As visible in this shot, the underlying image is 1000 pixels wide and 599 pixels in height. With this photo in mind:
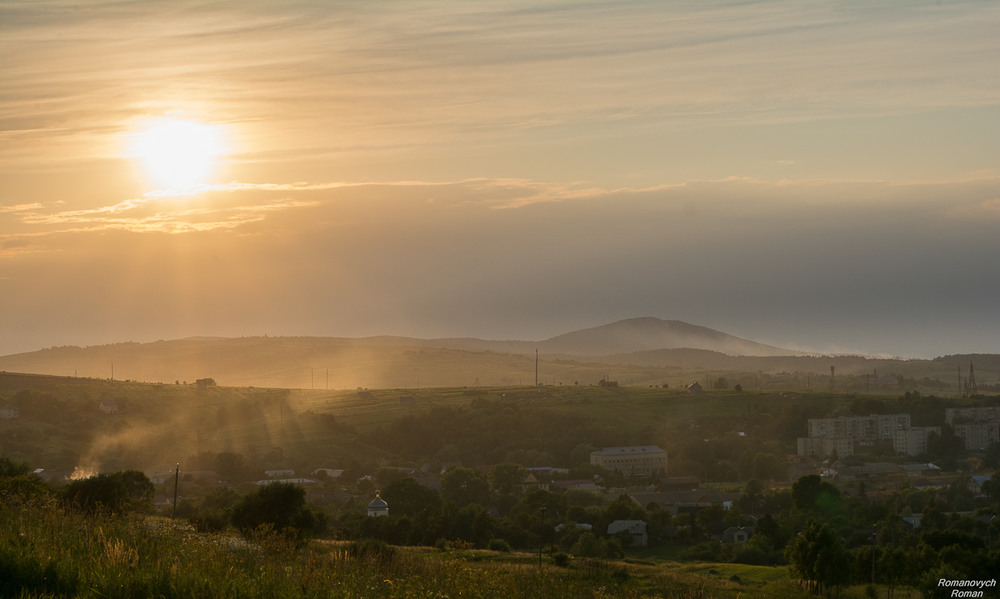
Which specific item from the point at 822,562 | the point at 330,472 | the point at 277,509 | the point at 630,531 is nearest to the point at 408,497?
the point at 630,531

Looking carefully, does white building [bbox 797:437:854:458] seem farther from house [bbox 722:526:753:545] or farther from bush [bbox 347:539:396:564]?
bush [bbox 347:539:396:564]

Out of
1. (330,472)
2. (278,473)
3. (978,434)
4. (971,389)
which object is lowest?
(330,472)

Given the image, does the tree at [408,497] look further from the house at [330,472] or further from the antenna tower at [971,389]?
the antenna tower at [971,389]

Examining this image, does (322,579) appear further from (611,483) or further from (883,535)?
(611,483)

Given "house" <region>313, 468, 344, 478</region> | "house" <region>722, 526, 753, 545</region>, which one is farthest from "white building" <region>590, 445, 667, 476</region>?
"house" <region>722, 526, 753, 545</region>

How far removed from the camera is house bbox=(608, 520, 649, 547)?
128 ft

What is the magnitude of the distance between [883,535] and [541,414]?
46.5 metres

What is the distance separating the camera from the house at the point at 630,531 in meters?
38.9

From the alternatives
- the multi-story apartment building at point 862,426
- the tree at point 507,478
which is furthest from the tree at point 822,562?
the multi-story apartment building at point 862,426

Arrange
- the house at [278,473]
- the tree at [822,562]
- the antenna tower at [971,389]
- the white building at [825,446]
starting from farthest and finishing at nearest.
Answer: the antenna tower at [971,389] < the white building at [825,446] < the house at [278,473] < the tree at [822,562]

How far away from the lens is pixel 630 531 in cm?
3959

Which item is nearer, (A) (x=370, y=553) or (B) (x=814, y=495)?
(A) (x=370, y=553)

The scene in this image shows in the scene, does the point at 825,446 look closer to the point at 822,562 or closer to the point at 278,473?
the point at 278,473

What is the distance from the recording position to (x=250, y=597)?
758 centimetres
